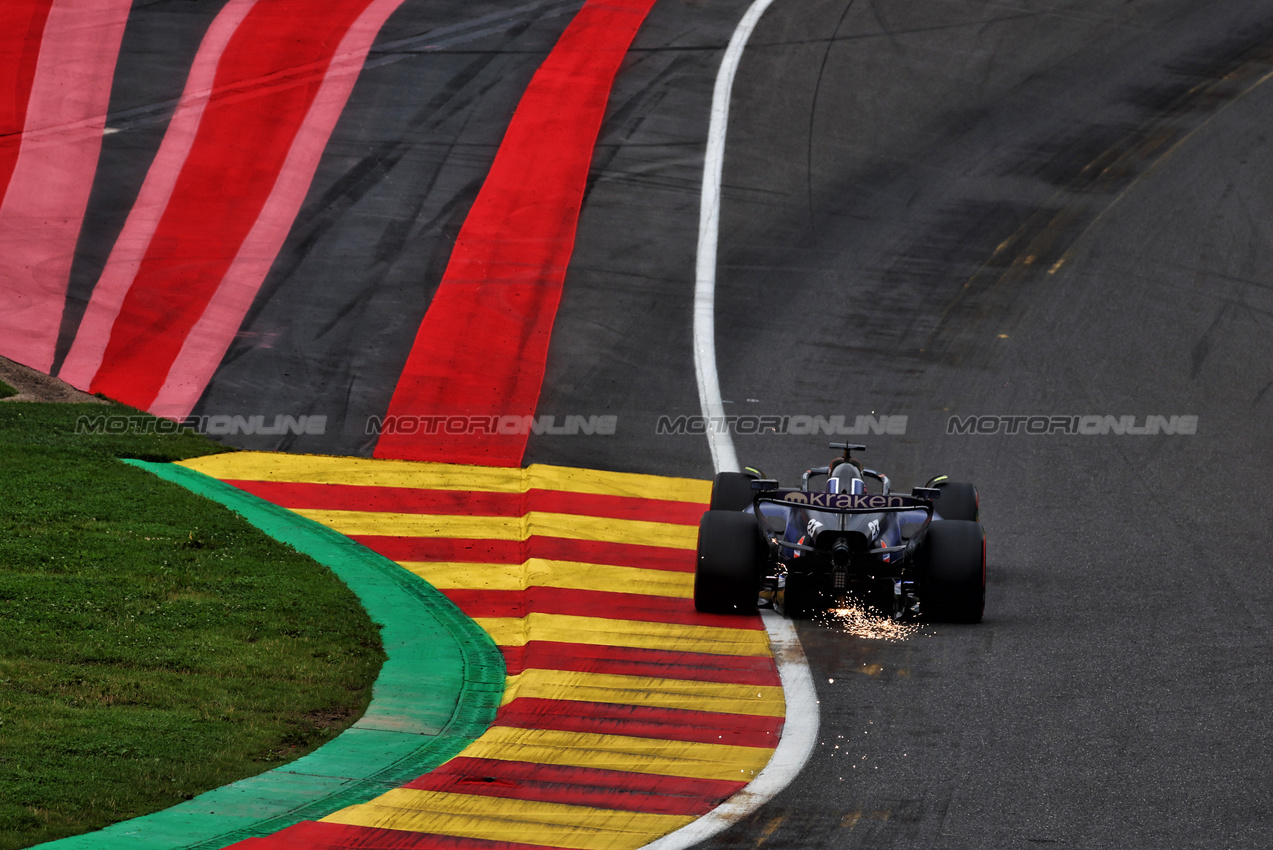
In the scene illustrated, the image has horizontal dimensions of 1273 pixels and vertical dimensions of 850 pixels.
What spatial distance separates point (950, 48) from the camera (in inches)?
1139

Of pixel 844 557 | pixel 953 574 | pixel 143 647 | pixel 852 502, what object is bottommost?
pixel 143 647

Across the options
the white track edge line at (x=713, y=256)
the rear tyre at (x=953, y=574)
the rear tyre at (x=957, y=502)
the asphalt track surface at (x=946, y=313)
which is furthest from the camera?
the white track edge line at (x=713, y=256)

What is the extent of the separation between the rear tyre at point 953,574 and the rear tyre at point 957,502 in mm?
1339

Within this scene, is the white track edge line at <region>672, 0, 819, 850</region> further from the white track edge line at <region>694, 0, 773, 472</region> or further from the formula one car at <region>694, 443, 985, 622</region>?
the formula one car at <region>694, 443, 985, 622</region>

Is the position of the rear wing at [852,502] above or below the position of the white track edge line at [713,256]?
below

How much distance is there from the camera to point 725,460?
17453mm

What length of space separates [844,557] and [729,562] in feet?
3.30

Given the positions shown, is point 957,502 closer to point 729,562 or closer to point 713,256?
point 729,562

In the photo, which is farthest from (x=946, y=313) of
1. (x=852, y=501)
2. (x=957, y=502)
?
(x=852, y=501)

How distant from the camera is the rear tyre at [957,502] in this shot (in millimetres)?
14146

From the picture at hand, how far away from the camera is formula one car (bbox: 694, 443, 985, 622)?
12641 mm

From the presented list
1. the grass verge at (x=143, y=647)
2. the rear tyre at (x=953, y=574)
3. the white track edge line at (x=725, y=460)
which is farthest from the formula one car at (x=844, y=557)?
the grass verge at (x=143, y=647)

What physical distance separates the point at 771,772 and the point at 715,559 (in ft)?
11.0

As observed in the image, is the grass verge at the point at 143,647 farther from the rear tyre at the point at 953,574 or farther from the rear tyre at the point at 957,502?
the rear tyre at the point at 957,502
